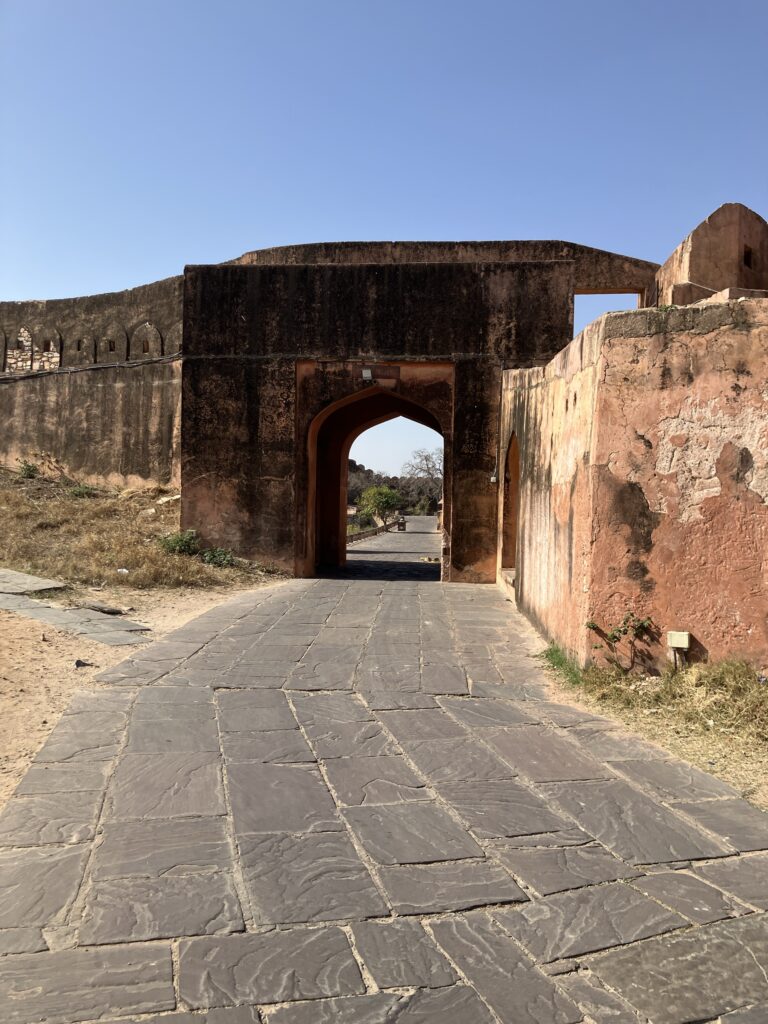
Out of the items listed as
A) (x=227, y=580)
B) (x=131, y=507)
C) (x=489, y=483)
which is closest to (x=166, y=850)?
(x=227, y=580)

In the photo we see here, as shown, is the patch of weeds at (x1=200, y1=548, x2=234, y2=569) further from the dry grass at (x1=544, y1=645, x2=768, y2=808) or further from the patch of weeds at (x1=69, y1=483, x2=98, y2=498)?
the dry grass at (x1=544, y1=645, x2=768, y2=808)

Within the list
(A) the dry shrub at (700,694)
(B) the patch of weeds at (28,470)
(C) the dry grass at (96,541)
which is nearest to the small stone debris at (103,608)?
(C) the dry grass at (96,541)

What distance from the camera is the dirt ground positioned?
3.51 m

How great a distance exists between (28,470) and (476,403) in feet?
29.2

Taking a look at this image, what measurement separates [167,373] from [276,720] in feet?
36.4

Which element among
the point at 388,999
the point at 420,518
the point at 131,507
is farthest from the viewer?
the point at 420,518

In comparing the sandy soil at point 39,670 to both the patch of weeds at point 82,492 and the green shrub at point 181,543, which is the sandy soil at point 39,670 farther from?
the patch of weeds at point 82,492

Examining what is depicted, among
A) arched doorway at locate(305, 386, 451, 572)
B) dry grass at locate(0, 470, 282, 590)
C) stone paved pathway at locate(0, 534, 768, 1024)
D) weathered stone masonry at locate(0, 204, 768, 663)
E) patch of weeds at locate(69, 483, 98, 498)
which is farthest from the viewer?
arched doorway at locate(305, 386, 451, 572)

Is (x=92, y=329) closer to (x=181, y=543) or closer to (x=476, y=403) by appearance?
(x=181, y=543)

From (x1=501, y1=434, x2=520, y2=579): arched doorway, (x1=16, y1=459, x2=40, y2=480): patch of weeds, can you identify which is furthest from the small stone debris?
(x1=16, y1=459, x2=40, y2=480): patch of weeds

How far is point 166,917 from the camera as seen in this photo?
2324mm

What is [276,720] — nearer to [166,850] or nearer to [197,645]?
[166,850]

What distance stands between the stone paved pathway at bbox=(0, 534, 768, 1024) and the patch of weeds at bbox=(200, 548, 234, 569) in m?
5.99

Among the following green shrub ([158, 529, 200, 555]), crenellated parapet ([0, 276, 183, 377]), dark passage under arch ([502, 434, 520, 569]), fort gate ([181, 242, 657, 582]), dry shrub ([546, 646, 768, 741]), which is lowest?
dry shrub ([546, 646, 768, 741])
